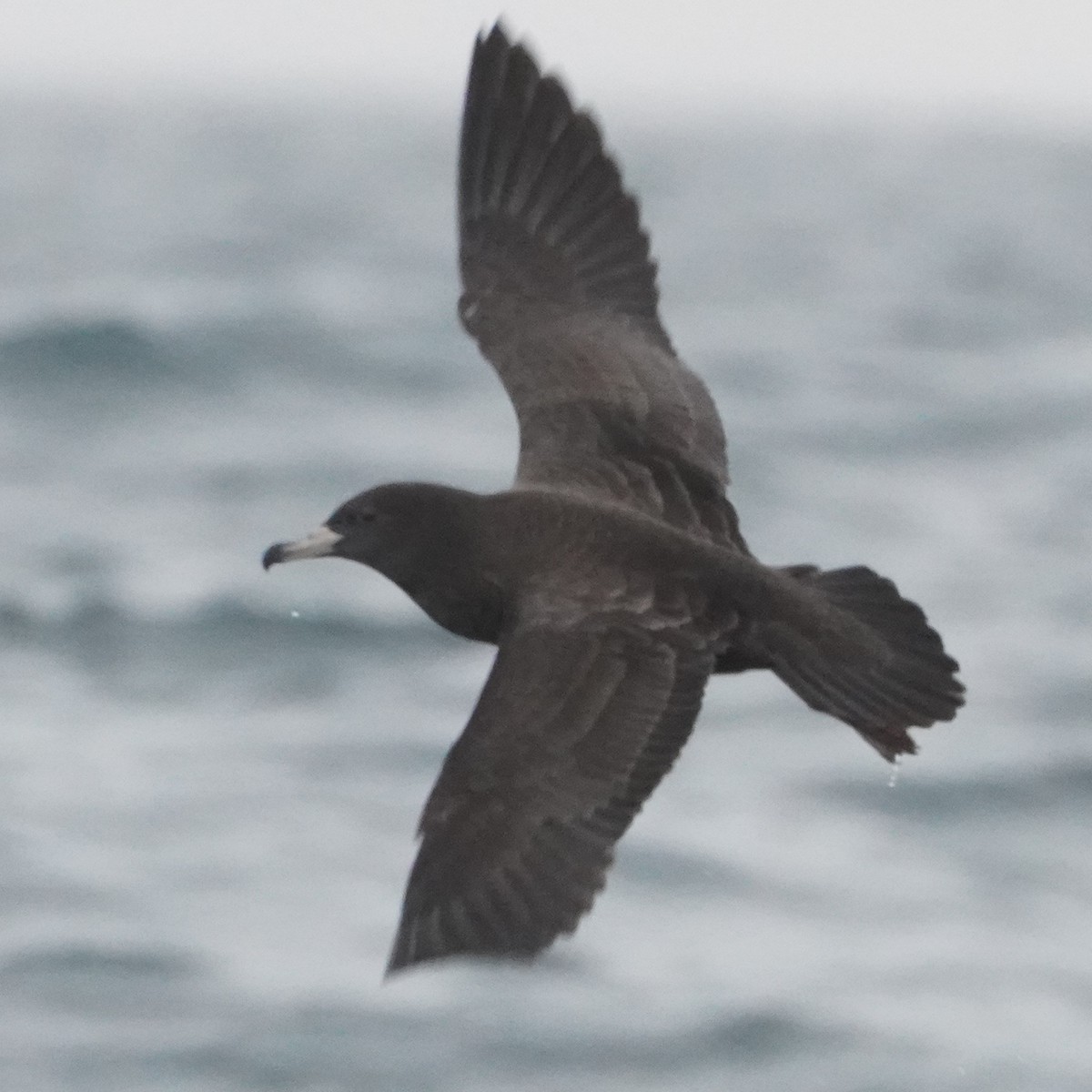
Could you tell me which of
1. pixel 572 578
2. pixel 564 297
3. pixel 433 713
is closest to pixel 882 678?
pixel 572 578

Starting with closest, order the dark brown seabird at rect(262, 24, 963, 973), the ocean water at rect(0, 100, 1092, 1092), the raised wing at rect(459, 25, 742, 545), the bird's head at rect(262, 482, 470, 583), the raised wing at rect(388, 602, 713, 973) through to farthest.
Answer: the raised wing at rect(388, 602, 713, 973)
the dark brown seabird at rect(262, 24, 963, 973)
the bird's head at rect(262, 482, 470, 583)
the raised wing at rect(459, 25, 742, 545)
the ocean water at rect(0, 100, 1092, 1092)

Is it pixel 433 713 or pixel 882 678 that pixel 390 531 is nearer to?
pixel 882 678

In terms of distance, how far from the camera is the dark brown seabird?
7.07m

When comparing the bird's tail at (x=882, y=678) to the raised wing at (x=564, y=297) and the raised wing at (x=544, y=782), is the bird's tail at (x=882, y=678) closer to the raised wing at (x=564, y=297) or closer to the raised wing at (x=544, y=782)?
the raised wing at (x=544, y=782)

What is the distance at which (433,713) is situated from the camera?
15.0m

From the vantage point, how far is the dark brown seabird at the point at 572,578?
7066mm

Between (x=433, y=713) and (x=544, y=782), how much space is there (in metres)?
7.88

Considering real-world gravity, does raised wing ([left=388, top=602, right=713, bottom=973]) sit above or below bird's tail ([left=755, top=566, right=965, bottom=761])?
below

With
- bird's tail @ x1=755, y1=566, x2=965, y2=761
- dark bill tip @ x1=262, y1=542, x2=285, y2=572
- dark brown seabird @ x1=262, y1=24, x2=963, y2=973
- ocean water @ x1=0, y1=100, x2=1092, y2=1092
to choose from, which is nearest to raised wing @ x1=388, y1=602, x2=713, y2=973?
dark brown seabird @ x1=262, y1=24, x2=963, y2=973

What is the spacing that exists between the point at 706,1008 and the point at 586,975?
52cm

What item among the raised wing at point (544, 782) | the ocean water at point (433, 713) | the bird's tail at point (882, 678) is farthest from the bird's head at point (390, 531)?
the ocean water at point (433, 713)

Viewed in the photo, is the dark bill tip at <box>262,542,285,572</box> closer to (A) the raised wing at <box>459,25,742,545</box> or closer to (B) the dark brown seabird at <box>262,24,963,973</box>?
(B) the dark brown seabird at <box>262,24,963,973</box>

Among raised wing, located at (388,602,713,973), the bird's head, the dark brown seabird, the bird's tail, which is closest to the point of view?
raised wing, located at (388,602,713,973)

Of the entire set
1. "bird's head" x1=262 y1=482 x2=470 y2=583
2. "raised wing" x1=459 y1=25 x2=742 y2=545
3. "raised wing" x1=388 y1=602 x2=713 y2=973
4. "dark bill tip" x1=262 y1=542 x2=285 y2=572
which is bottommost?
"raised wing" x1=388 y1=602 x2=713 y2=973
